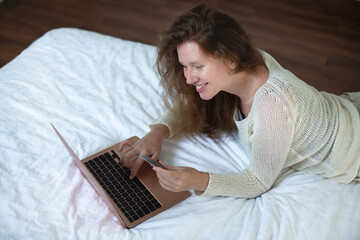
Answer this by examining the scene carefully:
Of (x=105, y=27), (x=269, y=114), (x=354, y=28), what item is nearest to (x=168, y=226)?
(x=269, y=114)

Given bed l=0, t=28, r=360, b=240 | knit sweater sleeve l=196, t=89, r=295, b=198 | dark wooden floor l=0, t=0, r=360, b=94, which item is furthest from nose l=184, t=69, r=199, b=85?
dark wooden floor l=0, t=0, r=360, b=94

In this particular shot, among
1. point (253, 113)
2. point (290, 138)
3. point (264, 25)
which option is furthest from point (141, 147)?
point (264, 25)

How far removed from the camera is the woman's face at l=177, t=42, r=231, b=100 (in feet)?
4.12

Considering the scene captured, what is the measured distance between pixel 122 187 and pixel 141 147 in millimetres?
171

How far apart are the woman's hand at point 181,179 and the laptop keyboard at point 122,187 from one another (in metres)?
0.12

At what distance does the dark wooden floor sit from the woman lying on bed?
1137 millimetres

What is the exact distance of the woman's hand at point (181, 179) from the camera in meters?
1.21

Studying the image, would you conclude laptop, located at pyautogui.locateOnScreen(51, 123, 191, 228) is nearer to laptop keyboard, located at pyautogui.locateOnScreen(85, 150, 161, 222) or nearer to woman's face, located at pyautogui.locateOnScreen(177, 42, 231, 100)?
laptop keyboard, located at pyautogui.locateOnScreen(85, 150, 161, 222)

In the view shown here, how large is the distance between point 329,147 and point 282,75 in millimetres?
286

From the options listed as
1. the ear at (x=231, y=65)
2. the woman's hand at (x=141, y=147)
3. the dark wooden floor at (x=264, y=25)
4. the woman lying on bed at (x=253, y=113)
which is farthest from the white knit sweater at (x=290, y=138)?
the dark wooden floor at (x=264, y=25)

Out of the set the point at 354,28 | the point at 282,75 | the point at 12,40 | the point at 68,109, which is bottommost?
the point at 12,40

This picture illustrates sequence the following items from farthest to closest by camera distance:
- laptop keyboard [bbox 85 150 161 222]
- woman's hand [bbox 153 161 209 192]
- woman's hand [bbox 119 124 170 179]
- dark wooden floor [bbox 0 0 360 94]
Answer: dark wooden floor [bbox 0 0 360 94] < woman's hand [bbox 119 124 170 179] < laptop keyboard [bbox 85 150 161 222] < woman's hand [bbox 153 161 209 192]

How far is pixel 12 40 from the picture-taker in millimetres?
2686

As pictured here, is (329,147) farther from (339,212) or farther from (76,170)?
(76,170)
